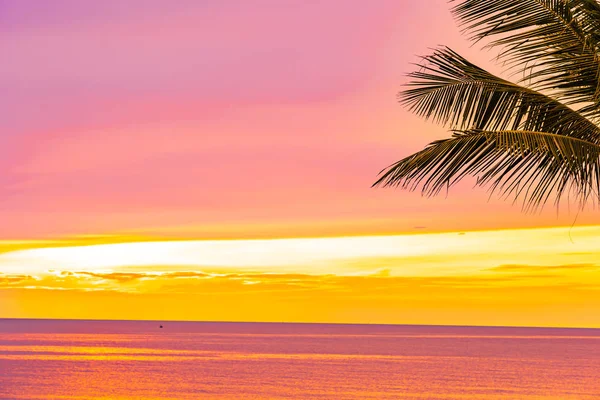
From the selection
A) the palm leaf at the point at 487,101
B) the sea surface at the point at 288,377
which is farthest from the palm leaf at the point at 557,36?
the sea surface at the point at 288,377

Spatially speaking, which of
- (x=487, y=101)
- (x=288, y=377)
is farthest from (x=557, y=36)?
(x=288, y=377)

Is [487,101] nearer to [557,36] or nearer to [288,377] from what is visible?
[557,36]

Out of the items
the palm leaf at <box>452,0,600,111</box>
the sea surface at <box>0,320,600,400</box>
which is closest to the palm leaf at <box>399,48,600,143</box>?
the palm leaf at <box>452,0,600,111</box>

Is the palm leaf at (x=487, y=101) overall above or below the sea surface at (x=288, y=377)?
above

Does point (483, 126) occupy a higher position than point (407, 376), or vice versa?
point (483, 126)

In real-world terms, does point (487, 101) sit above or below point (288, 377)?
above

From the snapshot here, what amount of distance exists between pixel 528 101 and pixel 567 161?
86cm

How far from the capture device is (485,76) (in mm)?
9383

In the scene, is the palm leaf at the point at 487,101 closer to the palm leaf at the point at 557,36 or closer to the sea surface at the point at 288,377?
the palm leaf at the point at 557,36

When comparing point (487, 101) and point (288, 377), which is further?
point (288, 377)

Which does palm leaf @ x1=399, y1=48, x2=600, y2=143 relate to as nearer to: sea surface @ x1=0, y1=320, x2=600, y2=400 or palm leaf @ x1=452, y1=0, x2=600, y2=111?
palm leaf @ x1=452, y1=0, x2=600, y2=111

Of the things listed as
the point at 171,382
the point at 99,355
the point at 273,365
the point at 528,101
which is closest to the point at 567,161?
the point at 528,101

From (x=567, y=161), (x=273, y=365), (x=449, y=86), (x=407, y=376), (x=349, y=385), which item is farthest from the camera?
(x=273, y=365)

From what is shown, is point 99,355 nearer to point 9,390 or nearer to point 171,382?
point 171,382
